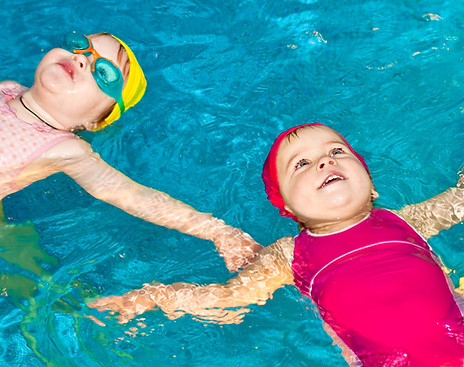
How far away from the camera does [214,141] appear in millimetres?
4980

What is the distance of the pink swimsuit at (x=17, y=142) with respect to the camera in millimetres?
4145

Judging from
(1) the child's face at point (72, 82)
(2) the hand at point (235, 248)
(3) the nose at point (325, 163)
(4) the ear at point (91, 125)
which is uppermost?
(1) the child's face at point (72, 82)

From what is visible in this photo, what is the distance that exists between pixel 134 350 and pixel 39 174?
4.32 ft

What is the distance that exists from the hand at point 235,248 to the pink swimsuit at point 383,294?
28 cm

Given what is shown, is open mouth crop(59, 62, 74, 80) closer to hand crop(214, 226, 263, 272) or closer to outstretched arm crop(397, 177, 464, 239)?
hand crop(214, 226, 263, 272)

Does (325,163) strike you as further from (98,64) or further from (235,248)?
(98,64)

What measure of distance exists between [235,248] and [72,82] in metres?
1.50

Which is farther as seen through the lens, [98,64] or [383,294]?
[98,64]

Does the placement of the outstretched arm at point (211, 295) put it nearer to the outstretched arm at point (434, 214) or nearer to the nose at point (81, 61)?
the outstretched arm at point (434, 214)

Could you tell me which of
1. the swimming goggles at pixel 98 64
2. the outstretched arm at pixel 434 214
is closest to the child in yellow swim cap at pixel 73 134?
the swimming goggles at pixel 98 64

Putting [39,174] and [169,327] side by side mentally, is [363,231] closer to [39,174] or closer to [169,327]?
[169,327]

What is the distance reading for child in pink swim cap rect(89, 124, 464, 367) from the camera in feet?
10.9

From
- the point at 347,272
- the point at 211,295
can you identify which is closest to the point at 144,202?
the point at 211,295

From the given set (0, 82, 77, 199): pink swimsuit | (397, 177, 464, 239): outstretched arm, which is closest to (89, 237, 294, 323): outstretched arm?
(397, 177, 464, 239): outstretched arm
